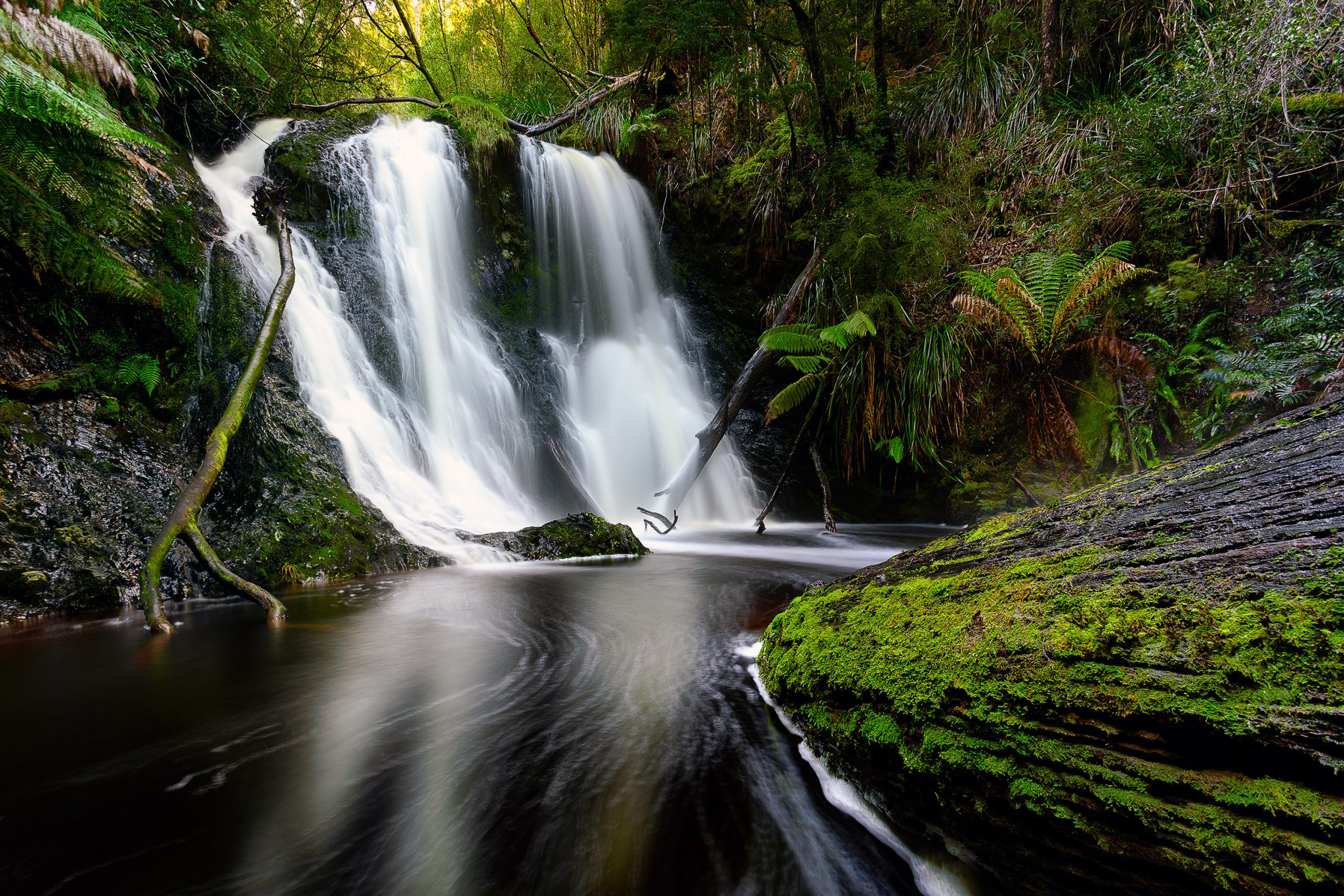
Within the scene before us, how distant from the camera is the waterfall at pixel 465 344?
6.36 meters

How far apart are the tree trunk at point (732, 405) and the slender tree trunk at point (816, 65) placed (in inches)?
58.9

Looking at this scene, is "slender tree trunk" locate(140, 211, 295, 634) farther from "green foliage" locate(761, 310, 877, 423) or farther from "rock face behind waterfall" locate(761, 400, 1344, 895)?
"green foliage" locate(761, 310, 877, 423)

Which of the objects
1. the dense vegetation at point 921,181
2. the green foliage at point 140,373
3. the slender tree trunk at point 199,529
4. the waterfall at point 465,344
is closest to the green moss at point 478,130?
the dense vegetation at point 921,181

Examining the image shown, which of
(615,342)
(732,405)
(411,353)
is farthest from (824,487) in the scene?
(411,353)

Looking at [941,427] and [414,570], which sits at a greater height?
[941,427]

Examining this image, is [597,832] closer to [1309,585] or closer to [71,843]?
[71,843]

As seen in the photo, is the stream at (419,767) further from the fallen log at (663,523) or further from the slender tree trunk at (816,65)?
the slender tree trunk at (816,65)

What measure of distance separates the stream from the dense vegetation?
316 centimetres

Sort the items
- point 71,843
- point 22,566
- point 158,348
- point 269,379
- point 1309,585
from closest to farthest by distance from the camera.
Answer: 1. point 1309,585
2. point 71,843
3. point 22,566
4. point 158,348
5. point 269,379

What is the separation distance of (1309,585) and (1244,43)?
7.10 metres

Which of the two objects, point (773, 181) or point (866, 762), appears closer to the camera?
point (866, 762)

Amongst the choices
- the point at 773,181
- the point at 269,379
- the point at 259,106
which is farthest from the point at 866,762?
the point at 259,106

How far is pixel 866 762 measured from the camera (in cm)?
150

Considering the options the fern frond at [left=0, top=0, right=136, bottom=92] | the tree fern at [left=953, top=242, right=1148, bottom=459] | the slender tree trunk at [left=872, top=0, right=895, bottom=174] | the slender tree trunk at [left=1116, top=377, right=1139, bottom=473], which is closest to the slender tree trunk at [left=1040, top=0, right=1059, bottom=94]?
the slender tree trunk at [left=872, top=0, right=895, bottom=174]
